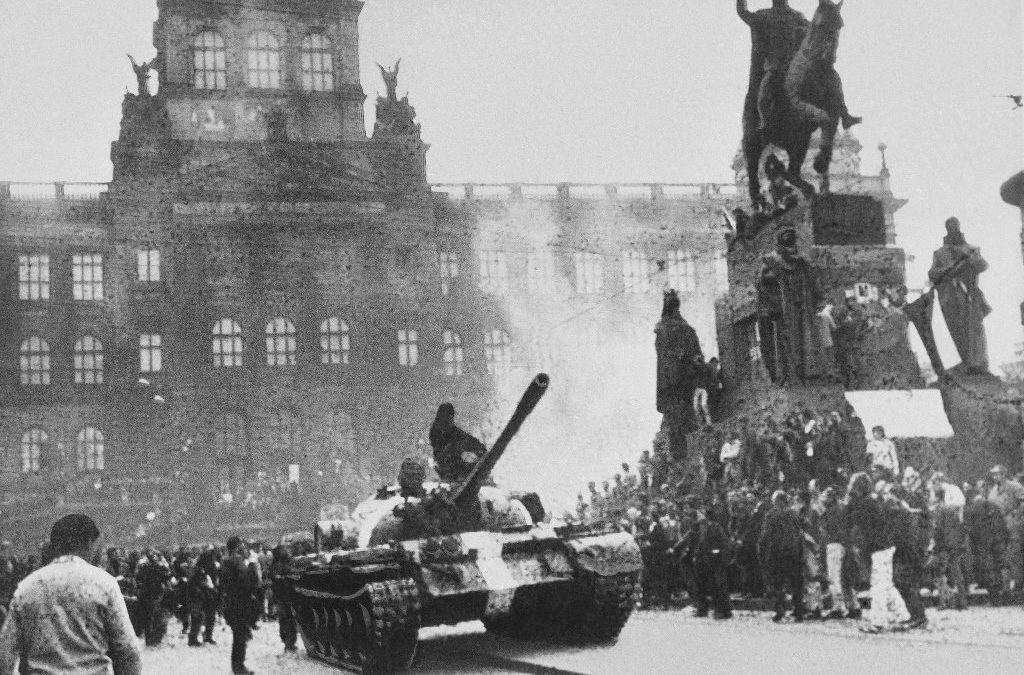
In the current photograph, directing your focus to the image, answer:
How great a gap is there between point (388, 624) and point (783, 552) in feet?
16.0

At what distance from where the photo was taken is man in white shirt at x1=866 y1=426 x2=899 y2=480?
51.9 ft

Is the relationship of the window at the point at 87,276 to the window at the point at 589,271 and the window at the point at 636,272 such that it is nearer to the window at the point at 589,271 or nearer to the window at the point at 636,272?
the window at the point at 589,271

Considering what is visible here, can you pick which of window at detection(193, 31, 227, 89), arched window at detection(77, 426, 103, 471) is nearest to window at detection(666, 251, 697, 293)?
window at detection(193, 31, 227, 89)

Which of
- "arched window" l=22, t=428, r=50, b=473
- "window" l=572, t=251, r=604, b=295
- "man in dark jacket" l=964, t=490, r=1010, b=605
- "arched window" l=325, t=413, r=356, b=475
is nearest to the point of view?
"man in dark jacket" l=964, t=490, r=1010, b=605

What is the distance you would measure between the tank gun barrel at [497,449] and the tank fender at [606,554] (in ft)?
3.60

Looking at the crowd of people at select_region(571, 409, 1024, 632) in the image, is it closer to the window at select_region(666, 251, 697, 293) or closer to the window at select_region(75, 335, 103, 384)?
the window at select_region(75, 335, 103, 384)

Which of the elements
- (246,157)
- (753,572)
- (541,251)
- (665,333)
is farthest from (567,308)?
(753,572)

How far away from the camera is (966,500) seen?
14.2 meters

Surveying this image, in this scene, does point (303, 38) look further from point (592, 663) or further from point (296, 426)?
point (592, 663)

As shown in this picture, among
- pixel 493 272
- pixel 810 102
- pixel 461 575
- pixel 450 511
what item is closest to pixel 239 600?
pixel 450 511

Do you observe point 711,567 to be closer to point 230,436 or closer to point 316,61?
point 230,436

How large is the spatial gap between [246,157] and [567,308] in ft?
54.3

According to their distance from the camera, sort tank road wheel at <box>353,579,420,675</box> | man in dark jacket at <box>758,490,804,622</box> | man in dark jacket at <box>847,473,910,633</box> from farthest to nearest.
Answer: man in dark jacket at <box>758,490,804,622</box>
man in dark jacket at <box>847,473,910,633</box>
tank road wheel at <box>353,579,420,675</box>

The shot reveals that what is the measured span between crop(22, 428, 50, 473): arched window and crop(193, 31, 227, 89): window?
1783 centimetres
